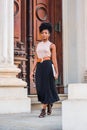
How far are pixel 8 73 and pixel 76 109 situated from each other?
10.3 ft

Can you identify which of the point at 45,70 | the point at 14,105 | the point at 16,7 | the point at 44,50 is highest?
the point at 16,7

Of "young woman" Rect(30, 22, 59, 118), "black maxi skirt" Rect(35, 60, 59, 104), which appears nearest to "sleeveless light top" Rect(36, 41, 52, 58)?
"young woman" Rect(30, 22, 59, 118)

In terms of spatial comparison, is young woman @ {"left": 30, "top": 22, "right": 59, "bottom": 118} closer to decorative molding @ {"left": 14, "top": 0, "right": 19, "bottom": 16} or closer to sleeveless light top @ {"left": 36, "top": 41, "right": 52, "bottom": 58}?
sleeveless light top @ {"left": 36, "top": 41, "right": 52, "bottom": 58}

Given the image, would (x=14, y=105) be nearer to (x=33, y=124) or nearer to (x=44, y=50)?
(x=44, y=50)

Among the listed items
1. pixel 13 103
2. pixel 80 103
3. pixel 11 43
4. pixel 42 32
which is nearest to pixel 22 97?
pixel 13 103

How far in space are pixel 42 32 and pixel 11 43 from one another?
131cm

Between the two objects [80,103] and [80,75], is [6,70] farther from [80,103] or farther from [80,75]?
[80,103]

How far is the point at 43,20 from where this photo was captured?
383 inches

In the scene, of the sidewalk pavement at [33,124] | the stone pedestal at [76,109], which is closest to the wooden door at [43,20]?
the sidewalk pavement at [33,124]

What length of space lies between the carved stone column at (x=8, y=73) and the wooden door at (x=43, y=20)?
125 centimetres

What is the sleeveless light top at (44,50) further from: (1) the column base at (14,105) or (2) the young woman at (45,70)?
(1) the column base at (14,105)

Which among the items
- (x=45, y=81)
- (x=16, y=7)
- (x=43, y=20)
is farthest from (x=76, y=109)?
(x=43, y=20)

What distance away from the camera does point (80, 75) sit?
378 inches

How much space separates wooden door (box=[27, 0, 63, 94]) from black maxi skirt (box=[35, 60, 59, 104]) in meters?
2.40
